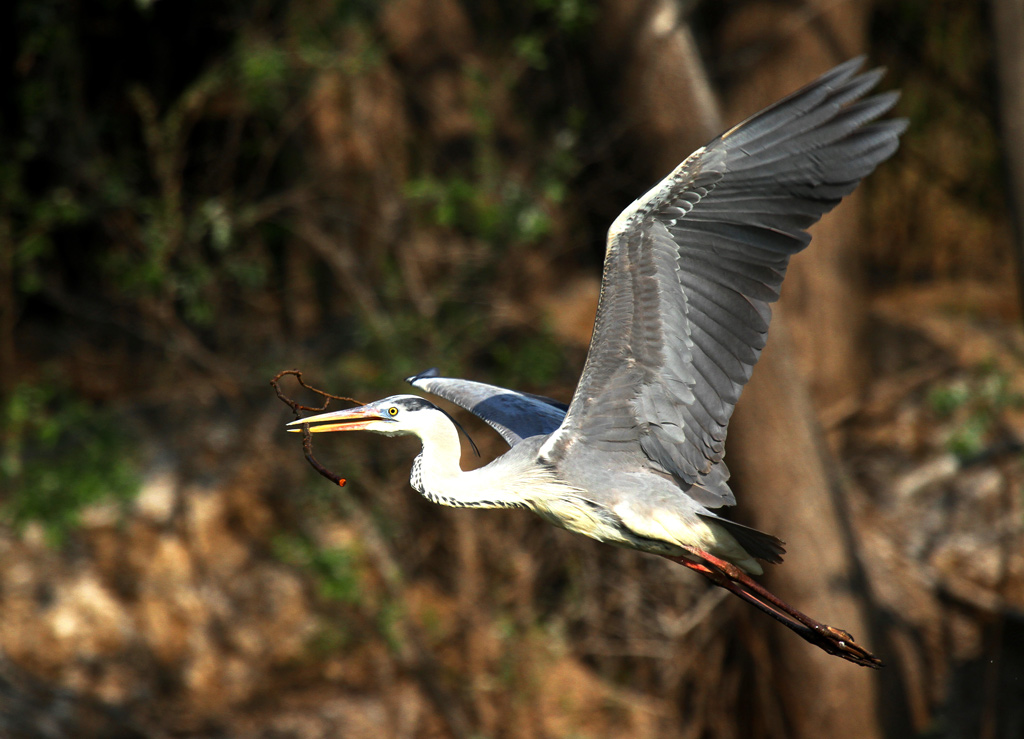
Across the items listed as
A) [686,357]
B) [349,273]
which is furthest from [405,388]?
Result: [686,357]

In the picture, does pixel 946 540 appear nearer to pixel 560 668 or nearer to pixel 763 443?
pixel 763 443

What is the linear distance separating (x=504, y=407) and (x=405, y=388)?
2809mm

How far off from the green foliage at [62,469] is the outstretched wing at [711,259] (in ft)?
12.7

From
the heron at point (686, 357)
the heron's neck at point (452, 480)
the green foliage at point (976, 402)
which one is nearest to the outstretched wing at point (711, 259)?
the heron at point (686, 357)

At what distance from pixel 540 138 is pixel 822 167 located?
525 cm

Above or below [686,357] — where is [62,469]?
below

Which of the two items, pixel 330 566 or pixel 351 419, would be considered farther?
pixel 330 566

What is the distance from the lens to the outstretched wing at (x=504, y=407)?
12.7ft

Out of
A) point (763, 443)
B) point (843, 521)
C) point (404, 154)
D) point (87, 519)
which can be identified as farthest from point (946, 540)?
point (87, 519)

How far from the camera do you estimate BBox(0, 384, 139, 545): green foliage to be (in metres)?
6.21

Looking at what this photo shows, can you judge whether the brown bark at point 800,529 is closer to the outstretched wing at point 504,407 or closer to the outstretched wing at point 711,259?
the outstretched wing at point 504,407

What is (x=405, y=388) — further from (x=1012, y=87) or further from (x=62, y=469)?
(x=1012, y=87)

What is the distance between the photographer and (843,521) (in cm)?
648

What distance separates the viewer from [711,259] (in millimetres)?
3193
